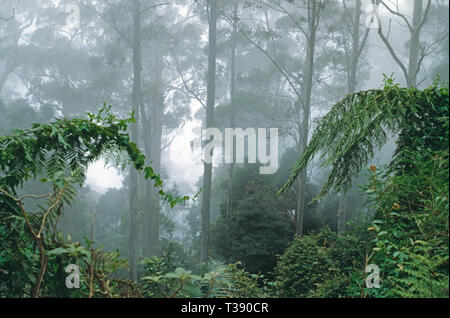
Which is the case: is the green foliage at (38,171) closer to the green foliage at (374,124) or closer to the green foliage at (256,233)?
the green foliage at (374,124)

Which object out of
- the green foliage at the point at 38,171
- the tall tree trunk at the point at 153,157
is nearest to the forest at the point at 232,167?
the green foliage at the point at 38,171

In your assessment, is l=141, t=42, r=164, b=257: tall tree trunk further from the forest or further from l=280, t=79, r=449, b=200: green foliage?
l=280, t=79, r=449, b=200: green foliage

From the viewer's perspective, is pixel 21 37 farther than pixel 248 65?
No

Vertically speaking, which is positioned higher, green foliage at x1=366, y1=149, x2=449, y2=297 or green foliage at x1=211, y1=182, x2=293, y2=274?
green foliage at x1=366, y1=149, x2=449, y2=297

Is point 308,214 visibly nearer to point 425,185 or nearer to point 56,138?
point 425,185

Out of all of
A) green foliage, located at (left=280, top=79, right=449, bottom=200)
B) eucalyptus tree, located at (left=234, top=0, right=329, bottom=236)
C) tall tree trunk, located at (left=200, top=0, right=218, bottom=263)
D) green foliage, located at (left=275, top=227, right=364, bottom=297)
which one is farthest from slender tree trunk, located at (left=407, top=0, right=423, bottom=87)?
green foliage, located at (left=280, top=79, right=449, bottom=200)

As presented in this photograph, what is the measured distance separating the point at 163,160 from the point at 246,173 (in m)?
25.2

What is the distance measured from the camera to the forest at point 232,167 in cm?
177

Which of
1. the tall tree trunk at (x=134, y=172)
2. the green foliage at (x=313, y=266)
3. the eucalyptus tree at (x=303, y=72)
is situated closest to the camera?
the green foliage at (x=313, y=266)

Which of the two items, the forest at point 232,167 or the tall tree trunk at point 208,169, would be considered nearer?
the forest at point 232,167

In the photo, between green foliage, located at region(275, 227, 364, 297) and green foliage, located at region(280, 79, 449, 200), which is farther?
green foliage, located at region(275, 227, 364, 297)

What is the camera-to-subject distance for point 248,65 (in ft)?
75.8

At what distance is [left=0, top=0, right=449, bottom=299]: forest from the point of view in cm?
177
